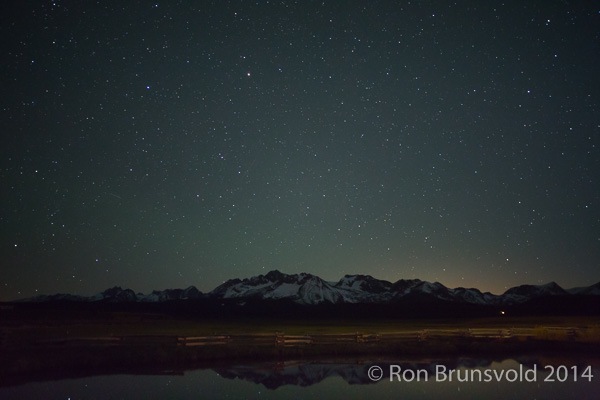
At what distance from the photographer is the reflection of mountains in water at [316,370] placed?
1672 centimetres

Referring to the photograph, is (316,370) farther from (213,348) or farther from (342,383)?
(213,348)

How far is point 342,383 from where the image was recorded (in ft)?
53.3

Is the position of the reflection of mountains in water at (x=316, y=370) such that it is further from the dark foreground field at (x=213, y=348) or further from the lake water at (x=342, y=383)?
the dark foreground field at (x=213, y=348)

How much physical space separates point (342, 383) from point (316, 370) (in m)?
3.05

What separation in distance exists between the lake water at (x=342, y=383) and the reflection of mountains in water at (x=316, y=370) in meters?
0.04

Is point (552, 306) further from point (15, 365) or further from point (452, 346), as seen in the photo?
point (15, 365)

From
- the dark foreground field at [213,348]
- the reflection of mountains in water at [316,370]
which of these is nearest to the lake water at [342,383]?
the reflection of mountains in water at [316,370]

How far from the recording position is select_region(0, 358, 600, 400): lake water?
14.0 meters

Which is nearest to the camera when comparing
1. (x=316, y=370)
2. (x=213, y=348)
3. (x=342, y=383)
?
(x=342, y=383)

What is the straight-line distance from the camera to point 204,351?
22359 mm

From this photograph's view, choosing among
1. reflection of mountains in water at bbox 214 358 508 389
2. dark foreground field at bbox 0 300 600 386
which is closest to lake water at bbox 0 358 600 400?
reflection of mountains in water at bbox 214 358 508 389

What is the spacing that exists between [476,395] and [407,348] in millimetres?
11293

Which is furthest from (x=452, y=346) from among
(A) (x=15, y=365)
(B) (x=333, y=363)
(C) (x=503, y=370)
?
(A) (x=15, y=365)

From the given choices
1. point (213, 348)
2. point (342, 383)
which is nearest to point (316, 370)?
point (342, 383)
